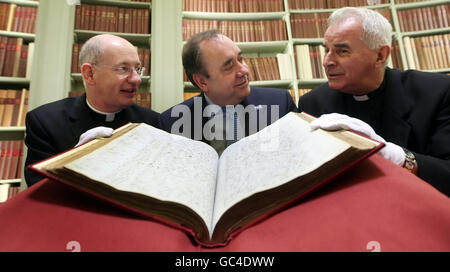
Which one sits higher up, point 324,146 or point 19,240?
point 324,146

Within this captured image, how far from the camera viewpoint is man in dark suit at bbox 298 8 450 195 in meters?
1.00

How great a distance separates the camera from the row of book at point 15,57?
2.50 metres

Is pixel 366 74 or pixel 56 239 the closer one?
pixel 56 239

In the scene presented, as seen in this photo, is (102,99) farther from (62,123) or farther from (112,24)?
(112,24)

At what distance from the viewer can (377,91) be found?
123 cm

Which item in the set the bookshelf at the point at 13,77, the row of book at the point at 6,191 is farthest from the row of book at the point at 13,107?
the row of book at the point at 6,191

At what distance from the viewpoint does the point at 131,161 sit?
600 millimetres

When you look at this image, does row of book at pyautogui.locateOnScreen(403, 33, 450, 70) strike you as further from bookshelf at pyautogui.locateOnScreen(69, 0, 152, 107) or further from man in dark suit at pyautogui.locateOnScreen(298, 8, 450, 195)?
bookshelf at pyautogui.locateOnScreen(69, 0, 152, 107)

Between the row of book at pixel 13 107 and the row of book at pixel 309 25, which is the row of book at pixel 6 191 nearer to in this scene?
the row of book at pixel 13 107

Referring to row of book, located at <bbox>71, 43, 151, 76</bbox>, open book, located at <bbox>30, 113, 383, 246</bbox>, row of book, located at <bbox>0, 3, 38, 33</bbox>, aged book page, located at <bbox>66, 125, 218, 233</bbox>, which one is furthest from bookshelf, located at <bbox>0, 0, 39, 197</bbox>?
open book, located at <bbox>30, 113, 383, 246</bbox>

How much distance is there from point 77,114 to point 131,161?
105cm

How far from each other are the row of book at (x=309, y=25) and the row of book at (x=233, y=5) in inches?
9.1
